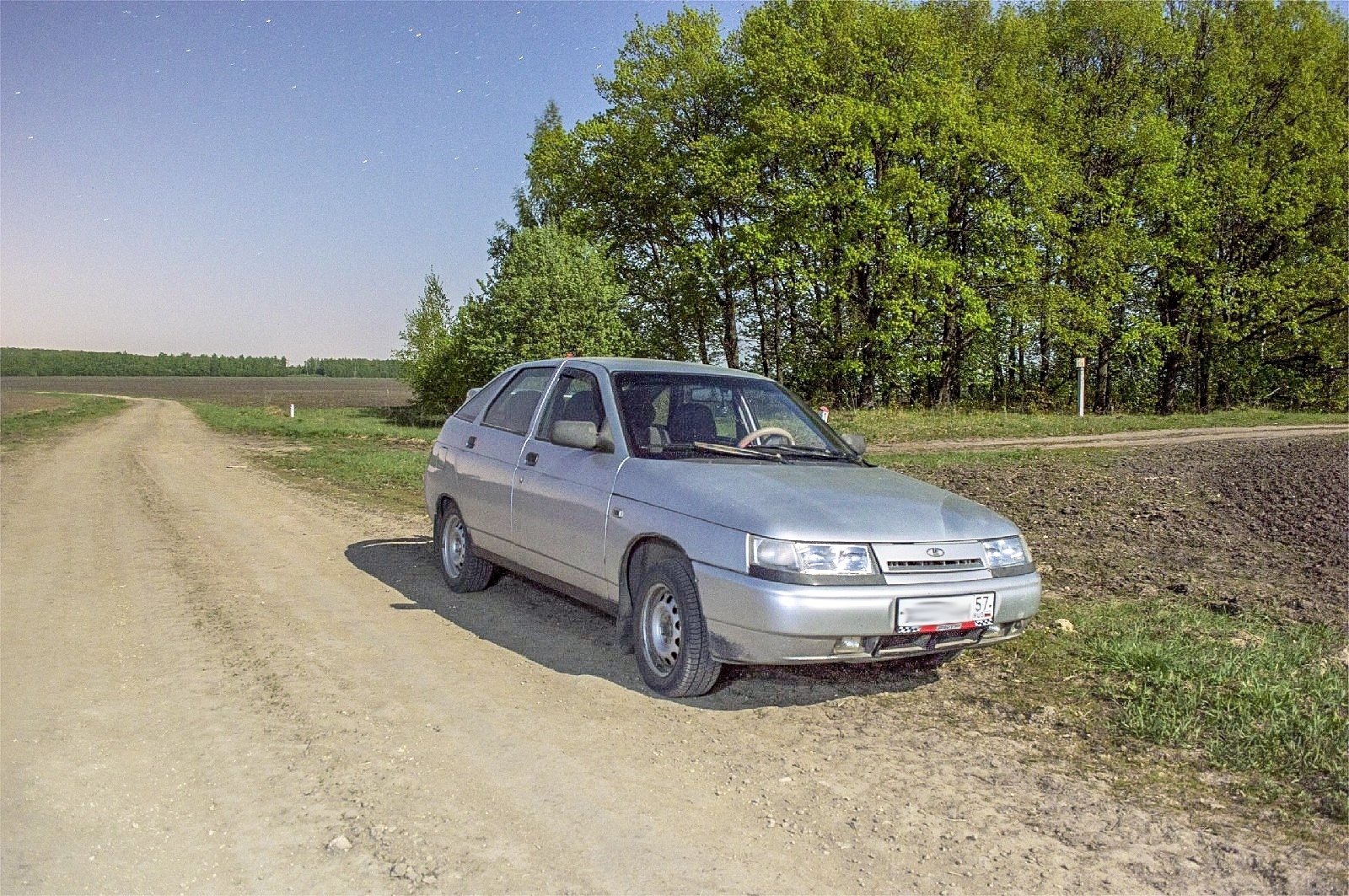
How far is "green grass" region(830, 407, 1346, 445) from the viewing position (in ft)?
76.6

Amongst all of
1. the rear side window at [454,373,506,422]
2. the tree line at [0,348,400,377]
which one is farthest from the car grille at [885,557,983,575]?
the tree line at [0,348,400,377]

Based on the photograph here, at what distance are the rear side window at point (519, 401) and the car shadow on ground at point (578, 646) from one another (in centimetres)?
125

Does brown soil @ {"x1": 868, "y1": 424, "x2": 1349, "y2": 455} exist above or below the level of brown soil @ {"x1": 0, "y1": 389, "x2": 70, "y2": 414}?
below

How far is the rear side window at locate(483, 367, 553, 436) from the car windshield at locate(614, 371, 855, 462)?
939 millimetres

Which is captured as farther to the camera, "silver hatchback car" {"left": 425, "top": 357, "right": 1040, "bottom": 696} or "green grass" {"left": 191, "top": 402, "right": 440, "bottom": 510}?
"green grass" {"left": 191, "top": 402, "right": 440, "bottom": 510}

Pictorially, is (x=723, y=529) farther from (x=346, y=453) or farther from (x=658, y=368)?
(x=346, y=453)

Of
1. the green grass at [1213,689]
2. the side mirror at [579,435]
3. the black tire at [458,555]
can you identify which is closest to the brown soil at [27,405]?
the black tire at [458,555]

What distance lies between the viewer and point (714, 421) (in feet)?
19.1

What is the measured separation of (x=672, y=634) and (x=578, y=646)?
42.7 inches

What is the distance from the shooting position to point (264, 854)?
3.15 m

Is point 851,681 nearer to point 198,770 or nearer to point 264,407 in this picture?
point 198,770

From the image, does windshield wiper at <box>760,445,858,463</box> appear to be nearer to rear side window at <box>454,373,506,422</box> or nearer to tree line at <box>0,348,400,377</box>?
rear side window at <box>454,373,506,422</box>

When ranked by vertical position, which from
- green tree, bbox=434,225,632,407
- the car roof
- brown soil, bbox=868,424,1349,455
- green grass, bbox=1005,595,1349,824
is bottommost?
green grass, bbox=1005,595,1349,824

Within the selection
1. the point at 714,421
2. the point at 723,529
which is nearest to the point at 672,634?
the point at 723,529
